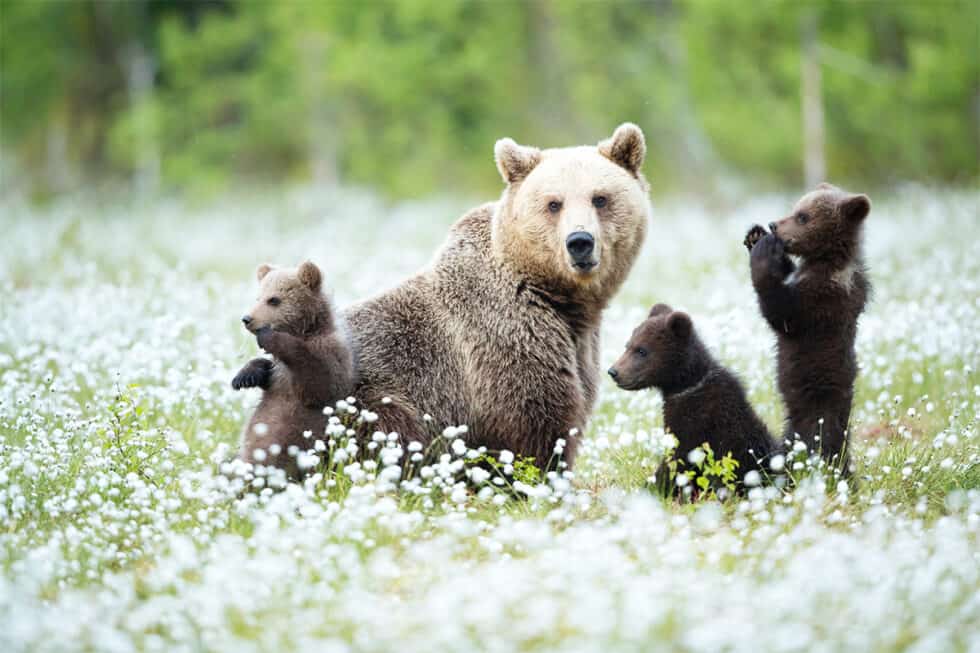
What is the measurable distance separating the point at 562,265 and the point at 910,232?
371 inches

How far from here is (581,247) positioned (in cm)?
576

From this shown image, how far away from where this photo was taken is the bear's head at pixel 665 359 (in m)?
5.79

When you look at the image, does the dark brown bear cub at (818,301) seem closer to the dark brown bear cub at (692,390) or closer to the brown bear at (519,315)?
the dark brown bear cub at (692,390)

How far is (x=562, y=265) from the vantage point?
234 inches

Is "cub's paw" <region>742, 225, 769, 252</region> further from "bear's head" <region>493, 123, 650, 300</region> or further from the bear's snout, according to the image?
the bear's snout

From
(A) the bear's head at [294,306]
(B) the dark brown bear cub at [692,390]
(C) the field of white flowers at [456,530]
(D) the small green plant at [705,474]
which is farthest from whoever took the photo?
(B) the dark brown bear cub at [692,390]

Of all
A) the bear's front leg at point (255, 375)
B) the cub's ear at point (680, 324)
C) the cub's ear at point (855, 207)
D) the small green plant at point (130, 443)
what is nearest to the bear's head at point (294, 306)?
the bear's front leg at point (255, 375)

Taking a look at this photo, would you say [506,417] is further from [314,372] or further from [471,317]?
[314,372]

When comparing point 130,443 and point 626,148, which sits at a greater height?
point 626,148

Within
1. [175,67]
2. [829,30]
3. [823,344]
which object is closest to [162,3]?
[175,67]

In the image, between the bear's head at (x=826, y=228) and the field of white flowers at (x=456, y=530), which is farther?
the bear's head at (x=826, y=228)

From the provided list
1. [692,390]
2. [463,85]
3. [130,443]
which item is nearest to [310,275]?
[130,443]

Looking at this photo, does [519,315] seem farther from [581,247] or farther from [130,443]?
[130,443]

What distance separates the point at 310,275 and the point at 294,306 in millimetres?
180
